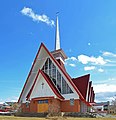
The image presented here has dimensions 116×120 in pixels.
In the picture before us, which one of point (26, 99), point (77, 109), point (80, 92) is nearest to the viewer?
point (77, 109)

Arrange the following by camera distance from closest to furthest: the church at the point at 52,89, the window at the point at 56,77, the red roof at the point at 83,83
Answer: the church at the point at 52,89
the window at the point at 56,77
the red roof at the point at 83,83

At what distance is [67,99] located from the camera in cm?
2778

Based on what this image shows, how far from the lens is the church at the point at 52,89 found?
1065 inches

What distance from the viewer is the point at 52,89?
27.0 meters

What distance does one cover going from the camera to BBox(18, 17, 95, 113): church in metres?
27.0

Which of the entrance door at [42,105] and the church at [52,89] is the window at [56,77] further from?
the entrance door at [42,105]

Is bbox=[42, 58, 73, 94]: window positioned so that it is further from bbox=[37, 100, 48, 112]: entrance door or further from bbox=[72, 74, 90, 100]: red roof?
bbox=[37, 100, 48, 112]: entrance door

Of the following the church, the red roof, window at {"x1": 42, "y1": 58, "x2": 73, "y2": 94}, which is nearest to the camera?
the church

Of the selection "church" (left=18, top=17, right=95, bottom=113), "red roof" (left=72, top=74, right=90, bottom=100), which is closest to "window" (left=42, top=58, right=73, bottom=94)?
"church" (left=18, top=17, right=95, bottom=113)

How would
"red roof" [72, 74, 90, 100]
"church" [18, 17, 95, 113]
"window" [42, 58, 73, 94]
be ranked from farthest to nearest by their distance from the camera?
"red roof" [72, 74, 90, 100]
"window" [42, 58, 73, 94]
"church" [18, 17, 95, 113]

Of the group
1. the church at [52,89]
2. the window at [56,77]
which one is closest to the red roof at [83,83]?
the church at [52,89]

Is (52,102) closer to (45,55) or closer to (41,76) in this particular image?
(41,76)

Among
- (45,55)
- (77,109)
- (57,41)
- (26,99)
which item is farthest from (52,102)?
(57,41)

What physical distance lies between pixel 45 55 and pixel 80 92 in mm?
7018
